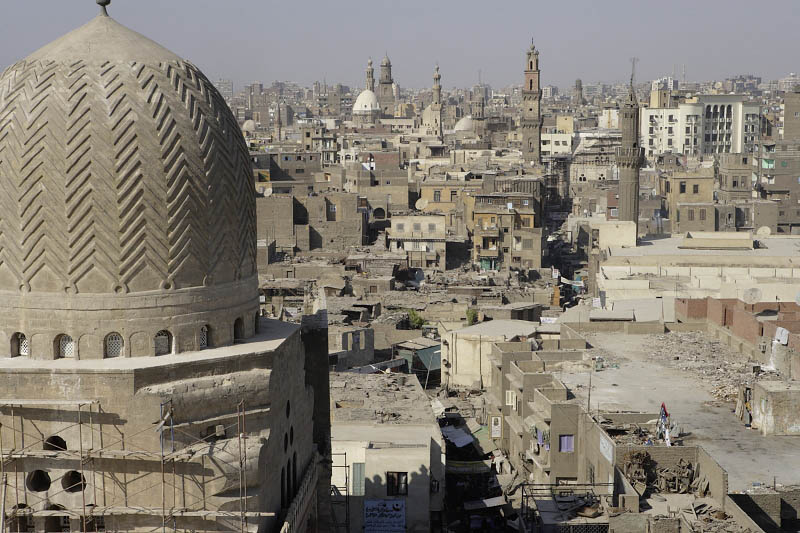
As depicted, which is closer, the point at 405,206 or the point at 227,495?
the point at 227,495

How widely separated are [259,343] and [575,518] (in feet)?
20.8

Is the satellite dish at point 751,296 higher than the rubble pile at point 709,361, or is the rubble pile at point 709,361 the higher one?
the satellite dish at point 751,296

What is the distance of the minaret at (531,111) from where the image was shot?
226 feet

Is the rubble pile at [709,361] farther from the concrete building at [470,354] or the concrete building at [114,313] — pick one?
the concrete building at [114,313]

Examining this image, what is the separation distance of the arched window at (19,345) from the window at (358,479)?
7.68 meters

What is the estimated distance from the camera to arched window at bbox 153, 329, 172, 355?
34.1 ft

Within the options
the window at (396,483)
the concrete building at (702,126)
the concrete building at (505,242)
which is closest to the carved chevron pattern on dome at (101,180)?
the window at (396,483)

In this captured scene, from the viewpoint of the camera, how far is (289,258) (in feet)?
134

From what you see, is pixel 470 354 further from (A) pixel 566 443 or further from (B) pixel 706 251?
(B) pixel 706 251

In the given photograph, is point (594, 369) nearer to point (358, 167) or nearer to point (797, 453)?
point (797, 453)

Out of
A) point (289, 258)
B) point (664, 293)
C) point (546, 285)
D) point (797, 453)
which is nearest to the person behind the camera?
point (797, 453)

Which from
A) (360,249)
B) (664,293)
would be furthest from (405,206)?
(664,293)

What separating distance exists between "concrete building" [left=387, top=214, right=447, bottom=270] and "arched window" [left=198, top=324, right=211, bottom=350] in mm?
30405

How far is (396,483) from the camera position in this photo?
1703 centimetres
